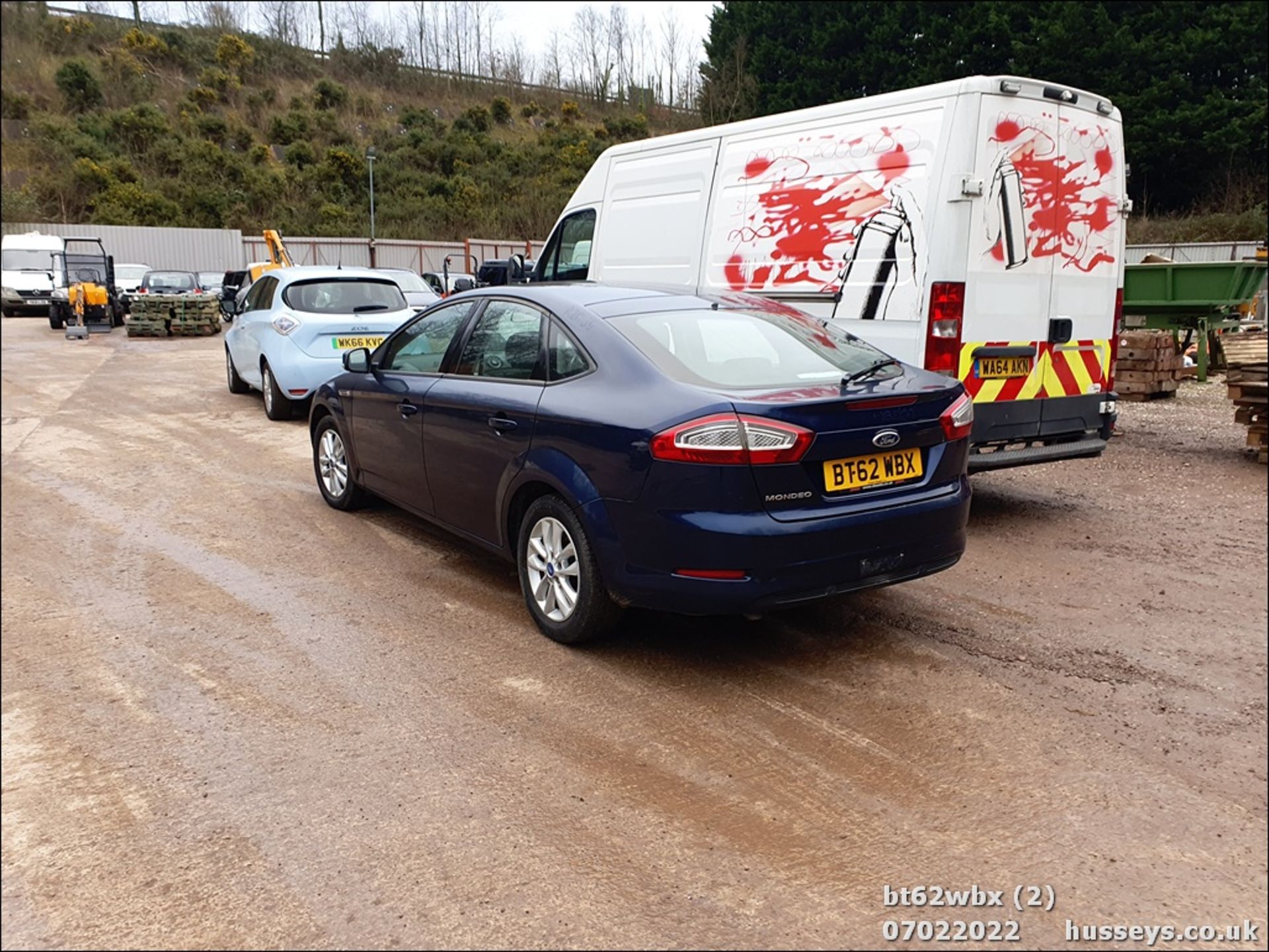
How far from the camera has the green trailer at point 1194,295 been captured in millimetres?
13289

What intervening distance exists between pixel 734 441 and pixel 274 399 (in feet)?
26.9

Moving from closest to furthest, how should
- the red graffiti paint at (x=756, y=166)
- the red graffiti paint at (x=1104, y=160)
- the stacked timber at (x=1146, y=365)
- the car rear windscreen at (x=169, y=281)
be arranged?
the red graffiti paint at (x=1104, y=160)
the red graffiti paint at (x=756, y=166)
the stacked timber at (x=1146, y=365)
the car rear windscreen at (x=169, y=281)

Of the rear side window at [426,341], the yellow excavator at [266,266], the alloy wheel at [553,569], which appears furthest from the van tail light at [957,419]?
the yellow excavator at [266,266]

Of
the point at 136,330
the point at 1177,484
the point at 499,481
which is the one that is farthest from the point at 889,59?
the point at 499,481

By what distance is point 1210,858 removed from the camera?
2.66 metres

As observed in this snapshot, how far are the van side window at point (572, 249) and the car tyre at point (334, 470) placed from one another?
10.8 ft

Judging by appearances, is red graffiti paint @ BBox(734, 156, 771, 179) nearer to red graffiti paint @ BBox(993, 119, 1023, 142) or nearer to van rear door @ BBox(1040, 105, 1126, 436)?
red graffiti paint @ BBox(993, 119, 1023, 142)

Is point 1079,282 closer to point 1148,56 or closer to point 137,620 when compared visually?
point 137,620

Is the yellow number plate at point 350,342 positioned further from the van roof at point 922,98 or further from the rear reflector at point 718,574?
the rear reflector at point 718,574

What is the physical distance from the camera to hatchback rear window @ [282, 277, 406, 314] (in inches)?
405

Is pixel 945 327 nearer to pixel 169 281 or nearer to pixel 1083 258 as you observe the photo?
pixel 1083 258

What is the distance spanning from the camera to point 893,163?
6141mm

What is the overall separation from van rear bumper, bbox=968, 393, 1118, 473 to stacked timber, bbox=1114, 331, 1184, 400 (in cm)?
640

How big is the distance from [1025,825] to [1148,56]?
2375 cm
